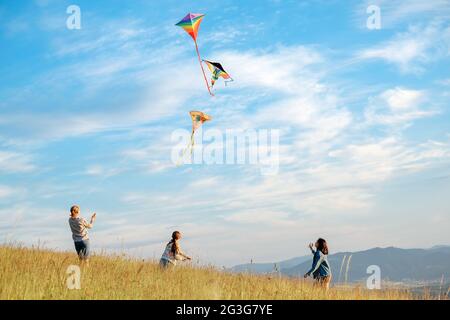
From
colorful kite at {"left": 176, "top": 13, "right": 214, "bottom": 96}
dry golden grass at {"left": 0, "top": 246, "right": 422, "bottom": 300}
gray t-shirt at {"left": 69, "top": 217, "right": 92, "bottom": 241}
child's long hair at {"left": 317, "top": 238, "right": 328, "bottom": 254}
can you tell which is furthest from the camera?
colorful kite at {"left": 176, "top": 13, "right": 214, "bottom": 96}

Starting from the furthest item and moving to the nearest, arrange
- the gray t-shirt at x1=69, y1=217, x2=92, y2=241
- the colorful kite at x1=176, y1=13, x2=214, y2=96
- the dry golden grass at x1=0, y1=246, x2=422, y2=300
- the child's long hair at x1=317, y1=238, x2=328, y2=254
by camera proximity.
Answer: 1. the colorful kite at x1=176, y1=13, x2=214, y2=96
2. the gray t-shirt at x1=69, y1=217, x2=92, y2=241
3. the child's long hair at x1=317, y1=238, x2=328, y2=254
4. the dry golden grass at x1=0, y1=246, x2=422, y2=300

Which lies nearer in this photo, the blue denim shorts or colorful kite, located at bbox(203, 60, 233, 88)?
the blue denim shorts

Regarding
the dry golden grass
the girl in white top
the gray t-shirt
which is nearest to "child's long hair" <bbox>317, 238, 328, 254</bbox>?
the dry golden grass

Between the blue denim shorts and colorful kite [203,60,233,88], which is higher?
colorful kite [203,60,233,88]

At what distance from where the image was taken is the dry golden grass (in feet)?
31.7

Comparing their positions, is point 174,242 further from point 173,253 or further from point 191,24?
point 191,24

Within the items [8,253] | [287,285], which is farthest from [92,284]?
[8,253]

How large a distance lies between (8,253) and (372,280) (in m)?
10.1

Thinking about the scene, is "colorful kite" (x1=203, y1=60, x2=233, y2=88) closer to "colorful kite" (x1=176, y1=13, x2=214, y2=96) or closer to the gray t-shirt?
"colorful kite" (x1=176, y1=13, x2=214, y2=96)

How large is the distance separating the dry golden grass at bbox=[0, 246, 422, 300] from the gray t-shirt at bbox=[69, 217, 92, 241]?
89 centimetres
